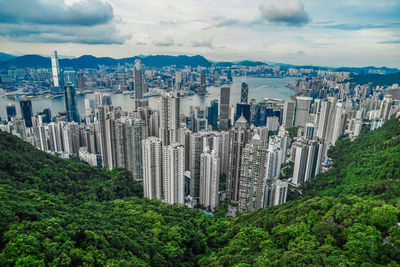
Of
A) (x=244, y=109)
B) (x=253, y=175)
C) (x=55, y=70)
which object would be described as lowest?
(x=253, y=175)

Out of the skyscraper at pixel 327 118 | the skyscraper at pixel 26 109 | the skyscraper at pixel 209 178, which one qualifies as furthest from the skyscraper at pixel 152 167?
the skyscraper at pixel 26 109

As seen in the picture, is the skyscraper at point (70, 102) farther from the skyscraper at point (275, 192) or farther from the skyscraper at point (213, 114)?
the skyscraper at point (275, 192)

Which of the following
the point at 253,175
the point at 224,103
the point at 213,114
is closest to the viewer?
the point at 253,175

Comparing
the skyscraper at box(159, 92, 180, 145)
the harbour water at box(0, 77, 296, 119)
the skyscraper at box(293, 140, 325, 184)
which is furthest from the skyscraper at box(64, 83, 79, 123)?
the skyscraper at box(293, 140, 325, 184)

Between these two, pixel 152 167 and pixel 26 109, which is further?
pixel 26 109

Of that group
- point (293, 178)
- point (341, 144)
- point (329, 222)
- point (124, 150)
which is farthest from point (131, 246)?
point (341, 144)

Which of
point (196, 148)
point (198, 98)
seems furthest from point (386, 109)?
point (198, 98)

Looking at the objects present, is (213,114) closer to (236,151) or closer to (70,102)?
(70,102)
